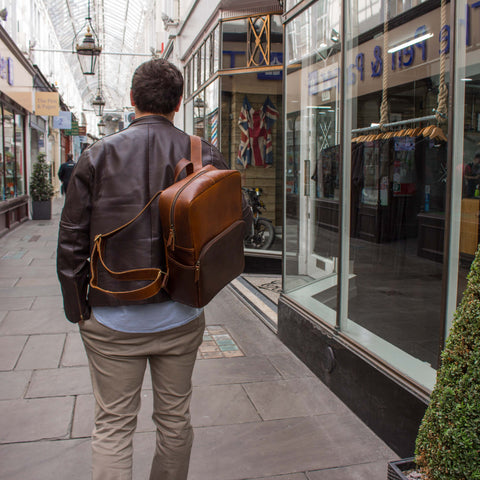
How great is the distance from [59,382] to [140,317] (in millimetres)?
2174

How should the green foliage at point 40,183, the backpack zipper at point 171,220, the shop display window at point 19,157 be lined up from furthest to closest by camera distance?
Result: the green foliage at point 40,183 < the shop display window at point 19,157 < the backpack zipper at point 171,220

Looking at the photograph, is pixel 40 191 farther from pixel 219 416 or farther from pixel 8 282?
pixel 219 416

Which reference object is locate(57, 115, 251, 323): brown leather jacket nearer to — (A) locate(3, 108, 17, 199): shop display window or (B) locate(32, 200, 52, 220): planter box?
(A) locate(3, 108, 17, 199): shop display window

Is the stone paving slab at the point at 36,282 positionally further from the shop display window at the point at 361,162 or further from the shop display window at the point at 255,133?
the shop display window at the point at 255,133

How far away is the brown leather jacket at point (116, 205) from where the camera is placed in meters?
1.99

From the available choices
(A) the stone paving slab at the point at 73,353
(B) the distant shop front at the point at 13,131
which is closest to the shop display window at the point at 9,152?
(B) the distant shop front at the point at 13,131

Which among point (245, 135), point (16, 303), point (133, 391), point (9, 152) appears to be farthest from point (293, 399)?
point (9, 152)

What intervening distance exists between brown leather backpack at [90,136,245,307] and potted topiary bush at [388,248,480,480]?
829mm

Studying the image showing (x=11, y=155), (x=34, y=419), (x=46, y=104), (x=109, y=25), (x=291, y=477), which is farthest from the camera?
(x=109, y=25)

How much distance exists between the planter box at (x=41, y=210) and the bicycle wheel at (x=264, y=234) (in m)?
8.48

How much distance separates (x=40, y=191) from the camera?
15.5 m

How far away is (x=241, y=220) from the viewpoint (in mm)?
2148

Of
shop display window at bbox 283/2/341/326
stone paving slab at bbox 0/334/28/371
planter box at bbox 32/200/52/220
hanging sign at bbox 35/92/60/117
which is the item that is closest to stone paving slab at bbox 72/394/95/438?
stone paving slab at bbox 0/334/28/371

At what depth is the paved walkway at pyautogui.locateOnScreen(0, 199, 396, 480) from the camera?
2840 mm
